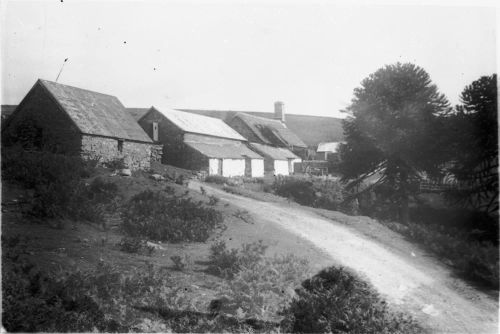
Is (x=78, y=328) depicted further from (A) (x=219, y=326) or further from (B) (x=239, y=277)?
(B) (x=239, y=277)

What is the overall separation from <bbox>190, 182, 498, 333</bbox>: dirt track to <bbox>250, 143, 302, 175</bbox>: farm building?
20.8m

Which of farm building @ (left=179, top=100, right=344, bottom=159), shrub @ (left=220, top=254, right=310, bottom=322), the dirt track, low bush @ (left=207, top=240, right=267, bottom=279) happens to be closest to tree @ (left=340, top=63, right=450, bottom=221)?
the dirt track

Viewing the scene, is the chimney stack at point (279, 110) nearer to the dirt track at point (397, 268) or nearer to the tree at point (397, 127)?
the tree at point (397, 127)

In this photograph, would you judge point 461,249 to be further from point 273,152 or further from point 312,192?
→ point 273,152

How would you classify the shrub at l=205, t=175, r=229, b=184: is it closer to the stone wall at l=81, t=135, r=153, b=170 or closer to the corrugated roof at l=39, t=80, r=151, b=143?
the stone wall at l=81, t=135, r=153, b=170

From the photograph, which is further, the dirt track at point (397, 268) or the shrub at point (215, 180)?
the shrub at point (215, 180)

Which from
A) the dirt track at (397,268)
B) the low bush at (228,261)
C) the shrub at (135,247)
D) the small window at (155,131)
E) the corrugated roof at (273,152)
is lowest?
the dirt track at (397,268)

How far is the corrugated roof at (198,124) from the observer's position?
1244 inches

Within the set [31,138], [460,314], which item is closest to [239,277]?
[460,314]

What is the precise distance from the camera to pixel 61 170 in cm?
1385

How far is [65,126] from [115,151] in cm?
349

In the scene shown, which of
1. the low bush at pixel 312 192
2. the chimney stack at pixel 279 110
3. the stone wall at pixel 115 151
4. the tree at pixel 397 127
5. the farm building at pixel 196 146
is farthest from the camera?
the chimney stack at pixel 279 110

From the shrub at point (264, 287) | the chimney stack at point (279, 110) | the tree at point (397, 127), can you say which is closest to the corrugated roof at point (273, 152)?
the chimney stack at point (279, 110)

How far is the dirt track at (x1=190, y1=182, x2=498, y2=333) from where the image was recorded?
8.37 m
